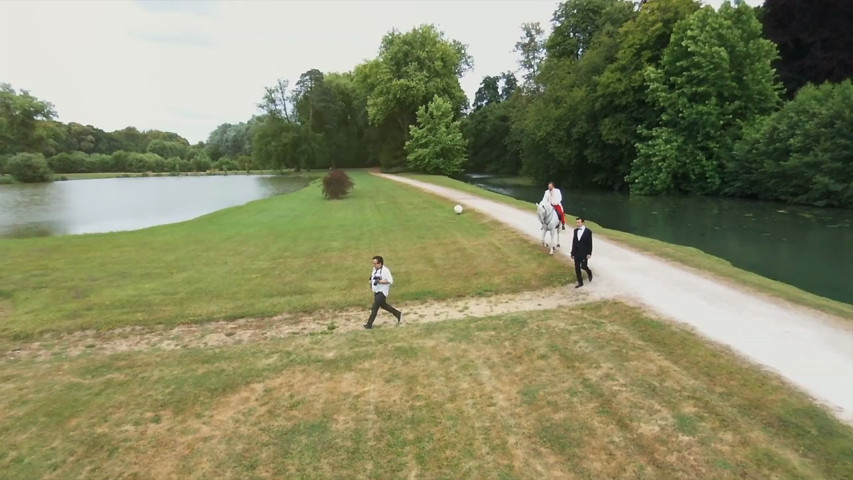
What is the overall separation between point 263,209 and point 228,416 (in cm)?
2272

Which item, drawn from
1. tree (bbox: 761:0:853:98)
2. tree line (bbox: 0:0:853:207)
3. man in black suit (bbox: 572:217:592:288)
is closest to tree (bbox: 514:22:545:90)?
tree line (bbox: 0:0:853:207)

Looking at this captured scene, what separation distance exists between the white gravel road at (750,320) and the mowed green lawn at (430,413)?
1.46 ft

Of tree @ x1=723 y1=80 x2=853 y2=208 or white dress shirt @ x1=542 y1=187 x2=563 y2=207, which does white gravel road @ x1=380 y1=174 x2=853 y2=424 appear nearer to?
white dress shirt @ x1=542 y1=187 x2=563 y2=207

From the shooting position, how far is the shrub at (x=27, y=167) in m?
66.2

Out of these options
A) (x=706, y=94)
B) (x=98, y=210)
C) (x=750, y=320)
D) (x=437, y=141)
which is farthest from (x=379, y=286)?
(x=437, y=141)

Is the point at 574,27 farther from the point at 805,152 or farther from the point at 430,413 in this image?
the point at 430,413

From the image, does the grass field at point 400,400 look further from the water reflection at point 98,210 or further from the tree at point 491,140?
the tree at point 491,140

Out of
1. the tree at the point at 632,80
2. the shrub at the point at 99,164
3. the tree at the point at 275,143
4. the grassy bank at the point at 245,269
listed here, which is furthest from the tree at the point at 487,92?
the grassy bank at the point at 245,269

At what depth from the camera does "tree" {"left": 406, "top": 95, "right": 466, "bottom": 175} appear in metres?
56.6

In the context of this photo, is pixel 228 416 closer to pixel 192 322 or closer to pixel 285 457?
pixel 285 457

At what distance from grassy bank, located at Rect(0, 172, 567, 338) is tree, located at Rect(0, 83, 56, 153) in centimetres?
7599

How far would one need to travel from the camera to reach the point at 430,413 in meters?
6.39

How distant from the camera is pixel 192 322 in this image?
10.9 meters

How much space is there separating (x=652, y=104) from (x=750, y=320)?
35296mm
